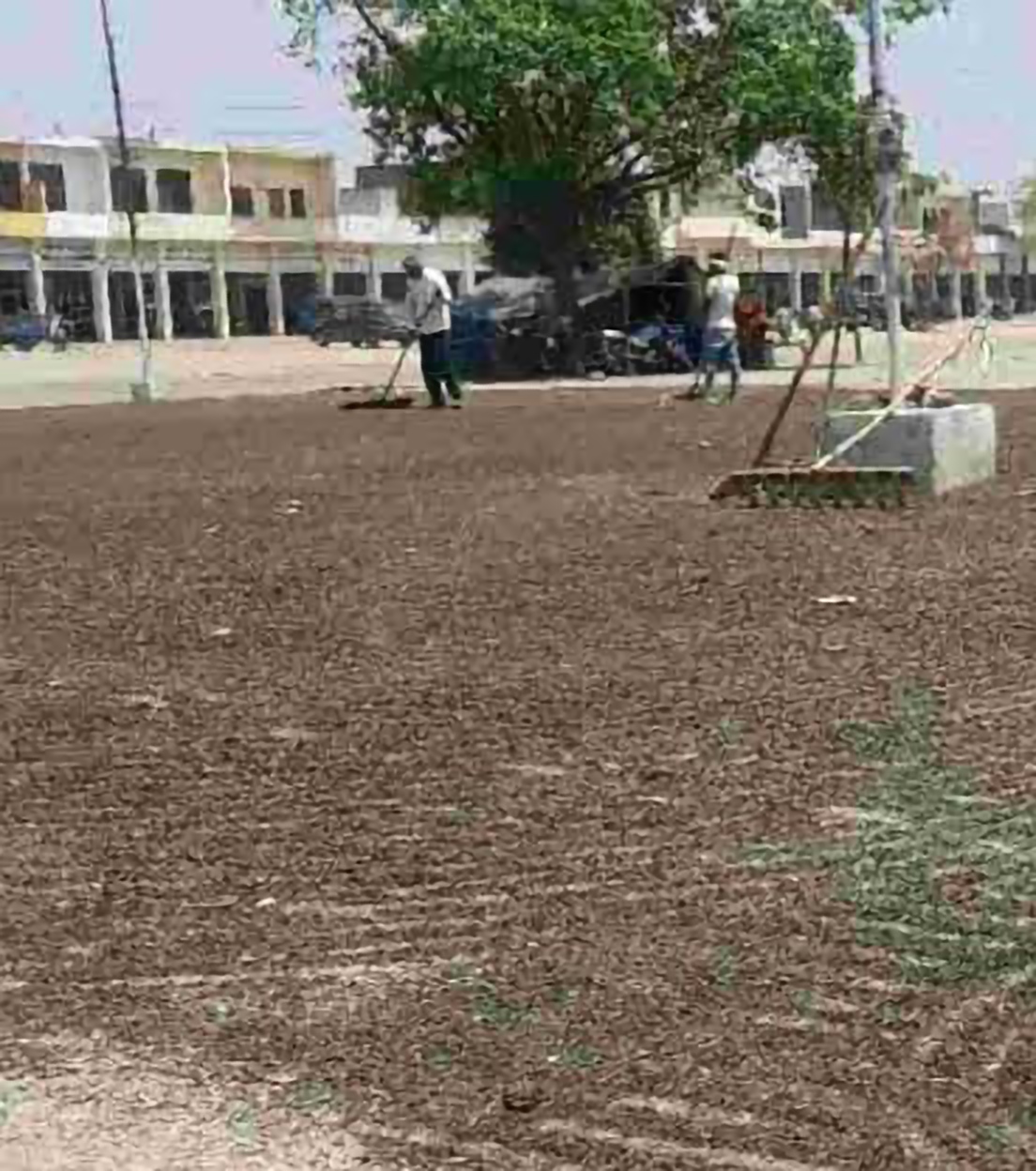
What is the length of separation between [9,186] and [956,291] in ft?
129

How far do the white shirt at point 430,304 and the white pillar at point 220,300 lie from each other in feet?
→ 189

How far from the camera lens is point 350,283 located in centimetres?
8912

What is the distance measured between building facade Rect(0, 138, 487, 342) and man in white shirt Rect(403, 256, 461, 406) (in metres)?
46.3

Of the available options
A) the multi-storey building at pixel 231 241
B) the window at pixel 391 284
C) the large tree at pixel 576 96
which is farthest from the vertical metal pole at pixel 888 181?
the window at pixel 391 284

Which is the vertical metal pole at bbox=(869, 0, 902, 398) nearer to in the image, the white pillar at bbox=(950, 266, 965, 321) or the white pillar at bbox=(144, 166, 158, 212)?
Result: the white pillar at bbox=(950, 266, 965, 321)

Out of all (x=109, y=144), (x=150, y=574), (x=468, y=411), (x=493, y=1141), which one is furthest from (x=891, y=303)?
(x=109, y=144)

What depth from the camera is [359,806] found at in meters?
5.75

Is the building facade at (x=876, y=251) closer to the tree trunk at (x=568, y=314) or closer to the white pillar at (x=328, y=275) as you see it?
the tree trunk at (x=568, y=314)

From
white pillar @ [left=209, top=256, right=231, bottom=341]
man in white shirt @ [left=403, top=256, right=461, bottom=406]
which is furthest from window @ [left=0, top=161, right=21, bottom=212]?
man in white shirt @ [left=403, top=256, right=461, bottom=406]

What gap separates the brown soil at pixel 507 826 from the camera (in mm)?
3766

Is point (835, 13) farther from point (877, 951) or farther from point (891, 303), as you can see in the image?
point (877, 951)

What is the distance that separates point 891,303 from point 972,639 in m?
11.7

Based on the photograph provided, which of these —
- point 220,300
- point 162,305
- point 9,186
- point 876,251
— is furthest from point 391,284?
point 876,251

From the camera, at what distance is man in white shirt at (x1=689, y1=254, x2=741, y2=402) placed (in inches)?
946
